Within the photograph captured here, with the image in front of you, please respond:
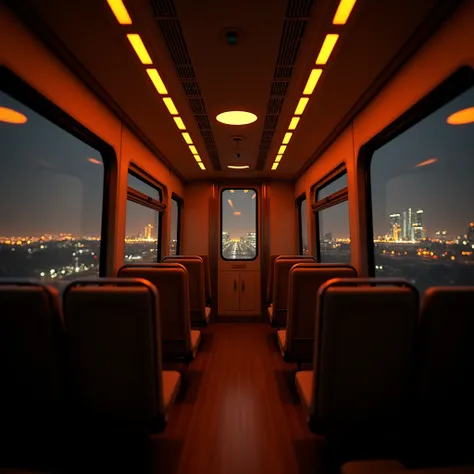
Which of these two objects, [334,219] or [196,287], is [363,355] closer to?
[196,287]

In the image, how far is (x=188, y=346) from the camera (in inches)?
99.0

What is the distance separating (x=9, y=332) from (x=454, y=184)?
2.75 metres

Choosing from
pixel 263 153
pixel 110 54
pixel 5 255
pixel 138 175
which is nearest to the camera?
pixel 5 255

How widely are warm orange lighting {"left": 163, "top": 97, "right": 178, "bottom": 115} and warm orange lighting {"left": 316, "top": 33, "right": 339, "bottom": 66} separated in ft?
4.76

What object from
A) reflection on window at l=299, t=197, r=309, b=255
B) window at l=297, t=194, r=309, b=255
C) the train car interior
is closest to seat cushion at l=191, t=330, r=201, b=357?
the train car interior

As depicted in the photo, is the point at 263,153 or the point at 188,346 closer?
the point at 188,346

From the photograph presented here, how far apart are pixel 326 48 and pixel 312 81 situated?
45 centimetres

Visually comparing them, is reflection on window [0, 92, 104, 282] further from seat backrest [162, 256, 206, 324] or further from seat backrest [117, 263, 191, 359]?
seat backrest [162, 256, 206, 324]

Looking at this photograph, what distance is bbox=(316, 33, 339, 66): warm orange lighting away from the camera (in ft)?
6.39

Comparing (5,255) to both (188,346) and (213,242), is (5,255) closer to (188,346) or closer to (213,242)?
(188,346)

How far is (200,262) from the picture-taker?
3330mm

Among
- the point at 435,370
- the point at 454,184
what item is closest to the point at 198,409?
the point at 435,370

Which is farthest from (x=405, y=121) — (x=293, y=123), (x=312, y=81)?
(x=293, y=123)

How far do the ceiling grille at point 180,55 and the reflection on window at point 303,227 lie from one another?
2.88 m
